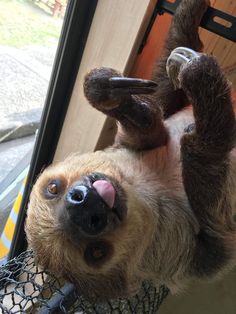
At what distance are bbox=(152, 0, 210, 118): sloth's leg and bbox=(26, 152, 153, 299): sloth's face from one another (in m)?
0.54

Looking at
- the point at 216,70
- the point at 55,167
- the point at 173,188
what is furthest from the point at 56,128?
the point at 216,70

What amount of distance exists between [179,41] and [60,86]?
564mm

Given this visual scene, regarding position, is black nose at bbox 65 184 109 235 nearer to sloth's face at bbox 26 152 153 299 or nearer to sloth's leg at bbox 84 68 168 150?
sloth's face at bbox 26 152 153 299

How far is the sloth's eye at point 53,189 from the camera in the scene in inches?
56.3

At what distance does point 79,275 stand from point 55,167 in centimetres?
42

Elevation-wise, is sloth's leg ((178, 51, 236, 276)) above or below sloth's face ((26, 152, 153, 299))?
above

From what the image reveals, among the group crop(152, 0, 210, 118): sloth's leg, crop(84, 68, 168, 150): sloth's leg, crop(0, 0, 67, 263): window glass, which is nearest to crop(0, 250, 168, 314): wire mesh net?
crop(84, 68, 168, 150): sloth's leg

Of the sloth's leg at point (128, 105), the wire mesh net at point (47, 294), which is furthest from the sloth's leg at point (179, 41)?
the wire mesh net at point (47, 294)

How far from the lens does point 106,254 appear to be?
138 centimetres

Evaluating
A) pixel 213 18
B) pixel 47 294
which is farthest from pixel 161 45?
pixel 47 294

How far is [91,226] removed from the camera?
3.92 feet

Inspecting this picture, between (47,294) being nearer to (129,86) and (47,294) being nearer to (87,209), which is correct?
(87,209)

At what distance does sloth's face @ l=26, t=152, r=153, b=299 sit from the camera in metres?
1.21

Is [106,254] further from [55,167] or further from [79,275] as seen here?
[55,167]
